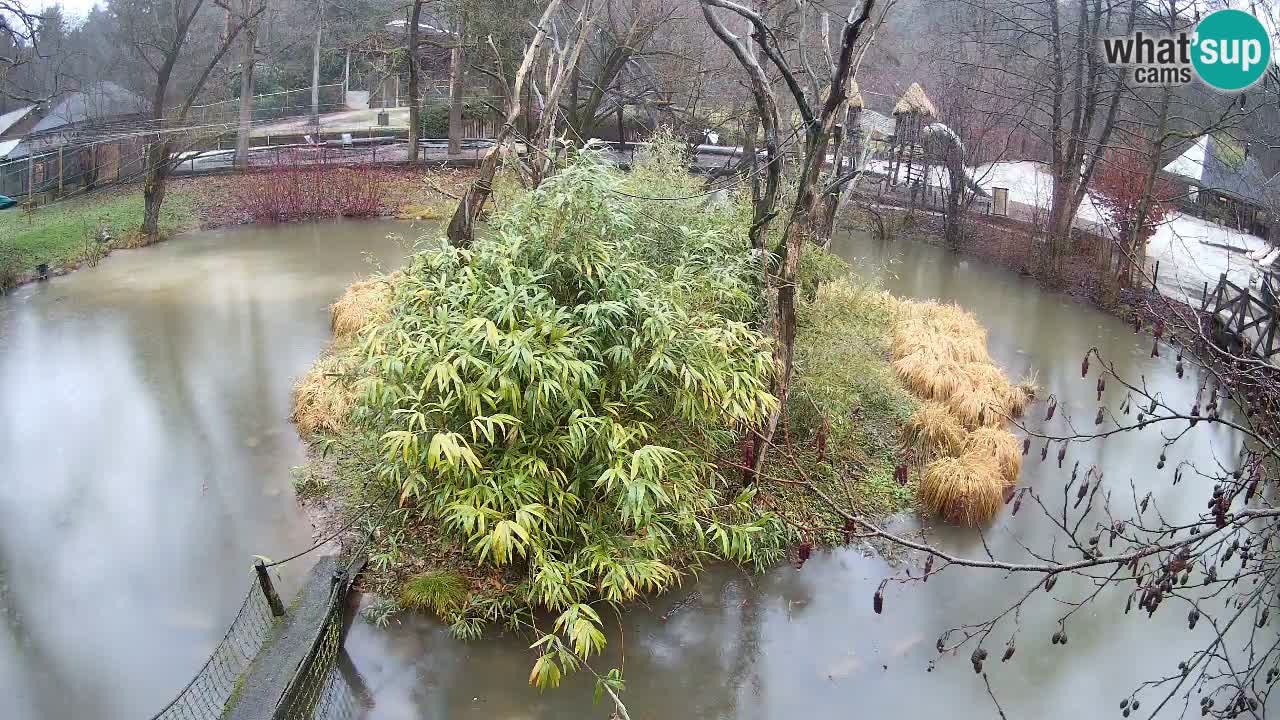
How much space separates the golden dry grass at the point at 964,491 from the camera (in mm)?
6500

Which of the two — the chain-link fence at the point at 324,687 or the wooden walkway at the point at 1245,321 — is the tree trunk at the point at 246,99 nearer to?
the chain-link fence at the point at 324,687

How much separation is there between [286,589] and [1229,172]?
1106 centimetres

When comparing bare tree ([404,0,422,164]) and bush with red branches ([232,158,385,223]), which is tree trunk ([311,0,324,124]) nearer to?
bare tree ([404,0,422,164])

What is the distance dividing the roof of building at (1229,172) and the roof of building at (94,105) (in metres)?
17.8

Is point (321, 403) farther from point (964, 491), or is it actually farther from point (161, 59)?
point (161, 59)

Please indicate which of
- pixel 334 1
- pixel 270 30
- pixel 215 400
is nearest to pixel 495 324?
pixel 215 400

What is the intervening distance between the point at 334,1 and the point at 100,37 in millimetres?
6194

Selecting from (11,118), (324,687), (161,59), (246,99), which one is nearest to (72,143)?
(246,99)

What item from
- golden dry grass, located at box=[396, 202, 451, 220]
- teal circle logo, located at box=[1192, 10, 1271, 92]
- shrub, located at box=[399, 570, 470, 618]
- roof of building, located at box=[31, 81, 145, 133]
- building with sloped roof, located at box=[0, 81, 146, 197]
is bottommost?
shrub, located at box=[399, 570, 470, 618]

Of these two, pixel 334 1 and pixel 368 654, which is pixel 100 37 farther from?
pixel 368 654

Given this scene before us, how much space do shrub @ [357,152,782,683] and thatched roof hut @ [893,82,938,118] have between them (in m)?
11.5

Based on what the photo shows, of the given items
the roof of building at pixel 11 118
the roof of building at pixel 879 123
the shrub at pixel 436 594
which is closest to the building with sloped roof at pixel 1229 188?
the roof of building at pixel 879 123

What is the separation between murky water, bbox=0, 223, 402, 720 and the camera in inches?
199

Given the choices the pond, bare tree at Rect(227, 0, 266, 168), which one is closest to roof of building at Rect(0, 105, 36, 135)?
bare tree at Rect(227, 0, 266, 168)
